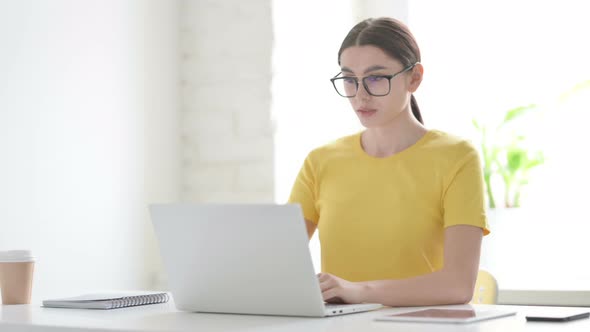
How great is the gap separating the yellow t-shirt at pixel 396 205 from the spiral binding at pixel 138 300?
42 cm

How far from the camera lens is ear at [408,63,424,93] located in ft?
6.13

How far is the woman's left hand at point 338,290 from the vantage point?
1486 mm

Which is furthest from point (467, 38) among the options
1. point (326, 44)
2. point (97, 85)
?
point (97, 85)

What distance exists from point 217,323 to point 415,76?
80 cm

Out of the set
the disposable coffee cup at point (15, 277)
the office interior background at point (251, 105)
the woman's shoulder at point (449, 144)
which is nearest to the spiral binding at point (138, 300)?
the disposable coffee cup at point (15, 277)

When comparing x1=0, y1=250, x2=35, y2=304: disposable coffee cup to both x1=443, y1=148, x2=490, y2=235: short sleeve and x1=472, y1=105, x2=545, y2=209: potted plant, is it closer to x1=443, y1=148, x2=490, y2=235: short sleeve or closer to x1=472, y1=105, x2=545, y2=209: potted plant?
x1=443, y1=148, x2=490, y2=235: short sleeve

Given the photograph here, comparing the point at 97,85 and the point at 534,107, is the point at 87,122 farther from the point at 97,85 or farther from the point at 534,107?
the point at 534,107

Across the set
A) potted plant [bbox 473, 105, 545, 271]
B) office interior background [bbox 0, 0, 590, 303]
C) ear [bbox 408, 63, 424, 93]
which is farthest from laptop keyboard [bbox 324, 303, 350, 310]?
potted plant [bbox 473, 105, 545, 271]

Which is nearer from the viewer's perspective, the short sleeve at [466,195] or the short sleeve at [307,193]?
the short sleeve at [466,195]

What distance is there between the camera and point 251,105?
8.85ft

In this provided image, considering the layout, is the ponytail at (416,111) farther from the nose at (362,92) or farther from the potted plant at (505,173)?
the potted plant at (505,173)

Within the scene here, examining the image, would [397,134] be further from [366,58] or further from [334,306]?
[334,306]

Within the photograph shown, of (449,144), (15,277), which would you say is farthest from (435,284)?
(15,277)

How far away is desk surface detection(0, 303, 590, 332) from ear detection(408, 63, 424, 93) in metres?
0.57
